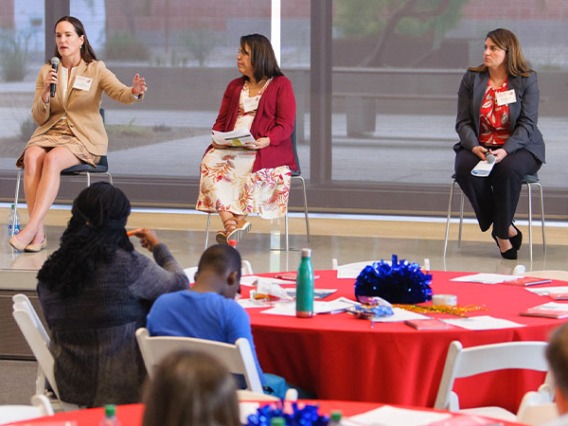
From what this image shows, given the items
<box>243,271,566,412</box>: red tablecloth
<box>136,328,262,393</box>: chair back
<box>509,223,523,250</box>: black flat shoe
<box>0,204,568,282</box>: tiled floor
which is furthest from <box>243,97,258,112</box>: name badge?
<box>136,328,262,393</box>: chair back

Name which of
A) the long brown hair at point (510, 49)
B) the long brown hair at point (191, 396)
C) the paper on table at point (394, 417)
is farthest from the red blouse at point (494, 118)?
the long brown hair at point (191, 396)

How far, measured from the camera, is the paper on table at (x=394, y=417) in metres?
2.33

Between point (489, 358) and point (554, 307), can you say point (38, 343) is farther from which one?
point (554, 307)

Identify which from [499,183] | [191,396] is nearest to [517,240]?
[499,183]

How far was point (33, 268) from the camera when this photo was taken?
577 centimetres

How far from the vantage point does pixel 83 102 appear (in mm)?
6852

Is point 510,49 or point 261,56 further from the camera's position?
point 261,56

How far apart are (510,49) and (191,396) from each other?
544 cm

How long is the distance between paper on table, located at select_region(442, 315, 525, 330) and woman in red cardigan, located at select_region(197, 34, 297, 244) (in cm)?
336

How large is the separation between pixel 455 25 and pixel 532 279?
4796 mm

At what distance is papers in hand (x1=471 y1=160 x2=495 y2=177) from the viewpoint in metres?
6.44

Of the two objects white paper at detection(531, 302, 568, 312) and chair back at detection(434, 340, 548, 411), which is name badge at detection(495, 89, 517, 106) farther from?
chair back at detection(434, 340, 548, 411)

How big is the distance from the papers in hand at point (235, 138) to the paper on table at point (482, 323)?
3323 millimetres

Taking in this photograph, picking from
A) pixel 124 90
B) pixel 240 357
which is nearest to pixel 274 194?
pixel 124 90
